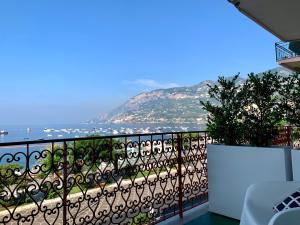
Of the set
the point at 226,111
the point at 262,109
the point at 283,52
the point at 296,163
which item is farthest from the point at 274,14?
the point at 283,52

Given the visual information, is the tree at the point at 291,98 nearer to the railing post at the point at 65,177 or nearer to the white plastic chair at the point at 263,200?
the white plastic chair at the point at 263,200

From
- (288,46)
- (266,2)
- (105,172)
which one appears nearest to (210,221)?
(105,172)

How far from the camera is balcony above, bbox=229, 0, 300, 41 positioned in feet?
10.1

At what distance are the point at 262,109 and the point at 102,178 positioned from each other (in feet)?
6.70

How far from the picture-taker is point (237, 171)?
330cm

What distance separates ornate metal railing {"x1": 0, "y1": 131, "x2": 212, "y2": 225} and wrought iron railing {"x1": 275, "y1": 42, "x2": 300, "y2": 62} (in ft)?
34.1

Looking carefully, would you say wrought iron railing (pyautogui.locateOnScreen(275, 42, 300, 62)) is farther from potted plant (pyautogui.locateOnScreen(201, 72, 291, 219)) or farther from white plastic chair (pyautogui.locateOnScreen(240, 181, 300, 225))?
white plastic chair (pyautogui.locateOnScreen(240, 181, 300, 225))

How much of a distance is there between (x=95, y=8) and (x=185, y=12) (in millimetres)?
13638

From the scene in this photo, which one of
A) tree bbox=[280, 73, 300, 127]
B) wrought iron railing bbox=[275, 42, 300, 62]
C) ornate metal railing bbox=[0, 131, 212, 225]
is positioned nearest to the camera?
ornate metal railing bbox=[0, 131, 212, 225]

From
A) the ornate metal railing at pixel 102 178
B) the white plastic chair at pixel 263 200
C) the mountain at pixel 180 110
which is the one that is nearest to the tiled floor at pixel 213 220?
the ornate metal railing at pixel 102 178

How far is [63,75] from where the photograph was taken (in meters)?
79.2

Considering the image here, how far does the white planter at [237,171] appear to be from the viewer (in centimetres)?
300

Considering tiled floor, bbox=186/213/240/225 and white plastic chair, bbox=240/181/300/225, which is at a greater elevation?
white plastic chair, bbox=240/181/300/225

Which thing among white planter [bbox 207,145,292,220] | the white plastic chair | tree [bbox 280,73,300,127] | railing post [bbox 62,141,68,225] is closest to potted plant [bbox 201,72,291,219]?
white planter [bbox 207,145,292,220]
